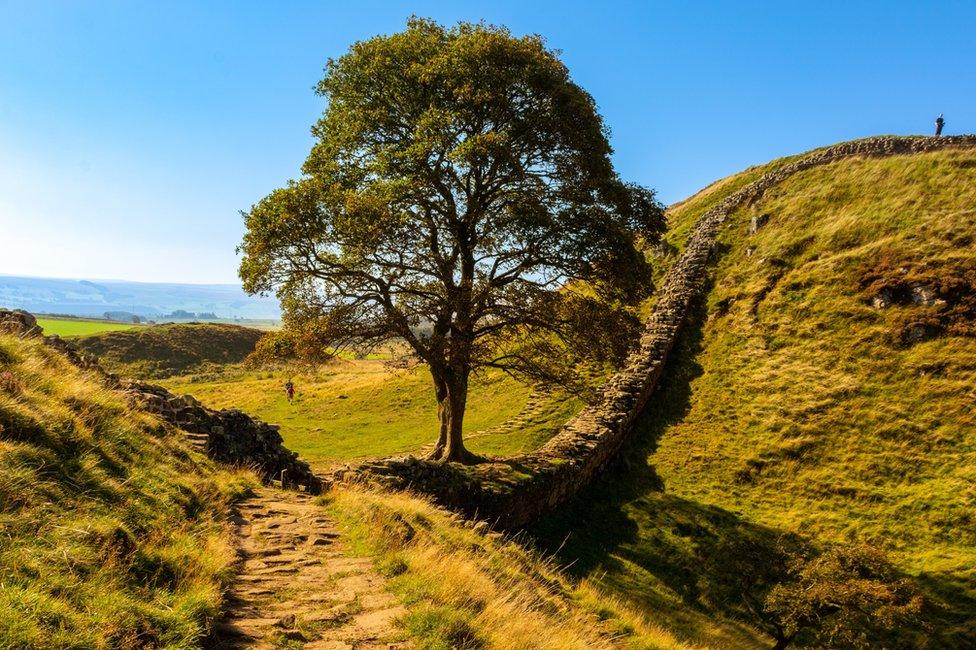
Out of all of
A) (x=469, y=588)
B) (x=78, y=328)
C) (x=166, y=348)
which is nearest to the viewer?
(x=469, y=588)

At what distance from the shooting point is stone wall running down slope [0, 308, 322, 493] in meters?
14.9

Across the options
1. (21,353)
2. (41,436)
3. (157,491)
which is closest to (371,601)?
(157,491)

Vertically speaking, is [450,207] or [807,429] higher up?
[450,207]

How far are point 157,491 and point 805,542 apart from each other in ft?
Answer: 68.3

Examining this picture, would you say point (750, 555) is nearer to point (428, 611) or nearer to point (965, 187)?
point (428, 611)

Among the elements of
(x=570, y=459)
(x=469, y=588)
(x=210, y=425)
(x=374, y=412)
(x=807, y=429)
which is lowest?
(x=374, y=412)

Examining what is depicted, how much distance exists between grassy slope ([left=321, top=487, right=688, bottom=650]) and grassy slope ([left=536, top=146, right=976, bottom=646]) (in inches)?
174

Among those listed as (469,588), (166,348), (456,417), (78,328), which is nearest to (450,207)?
(456,417)

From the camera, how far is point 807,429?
1004 inches

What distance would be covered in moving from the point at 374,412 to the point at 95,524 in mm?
30177

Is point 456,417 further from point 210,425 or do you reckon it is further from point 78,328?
point 78,328

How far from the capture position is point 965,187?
3775 centimetres

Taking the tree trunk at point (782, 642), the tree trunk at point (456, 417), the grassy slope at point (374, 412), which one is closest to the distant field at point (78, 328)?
the grassy slope at point (374, 412)

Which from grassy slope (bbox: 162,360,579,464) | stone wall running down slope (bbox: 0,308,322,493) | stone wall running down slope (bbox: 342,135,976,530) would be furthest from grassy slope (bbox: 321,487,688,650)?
grassy slope (bbox: 162,360,579,464)
